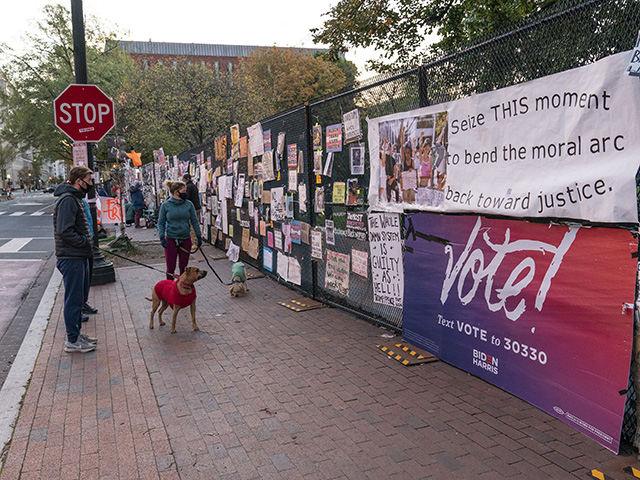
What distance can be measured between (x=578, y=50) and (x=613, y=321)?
189 centimetres

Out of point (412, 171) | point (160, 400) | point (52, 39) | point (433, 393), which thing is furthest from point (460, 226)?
point (52, 39)

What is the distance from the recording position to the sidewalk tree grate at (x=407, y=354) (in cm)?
510

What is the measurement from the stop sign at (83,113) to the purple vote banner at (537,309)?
6573mm

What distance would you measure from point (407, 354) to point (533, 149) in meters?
2.49

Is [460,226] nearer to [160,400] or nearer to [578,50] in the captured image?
[578,50]

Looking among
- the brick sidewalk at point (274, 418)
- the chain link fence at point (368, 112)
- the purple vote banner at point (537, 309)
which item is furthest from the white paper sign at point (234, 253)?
the purple vote banner at point (537, 309)

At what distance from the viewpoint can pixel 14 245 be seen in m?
15.8

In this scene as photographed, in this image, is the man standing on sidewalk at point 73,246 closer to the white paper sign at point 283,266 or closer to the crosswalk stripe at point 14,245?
the white paper sign at point 283,266

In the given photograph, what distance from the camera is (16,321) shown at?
743 cm

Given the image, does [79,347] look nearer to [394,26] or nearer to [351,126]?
[351,126]

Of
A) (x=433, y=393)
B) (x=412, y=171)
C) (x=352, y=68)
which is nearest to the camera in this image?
(x=433, y=393)

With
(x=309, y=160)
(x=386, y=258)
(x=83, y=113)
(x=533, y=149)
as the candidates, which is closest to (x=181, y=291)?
(x=386, y=258)

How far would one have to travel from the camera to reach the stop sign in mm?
8836

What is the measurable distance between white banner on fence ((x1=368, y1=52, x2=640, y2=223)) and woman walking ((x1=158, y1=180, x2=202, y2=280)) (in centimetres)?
374
